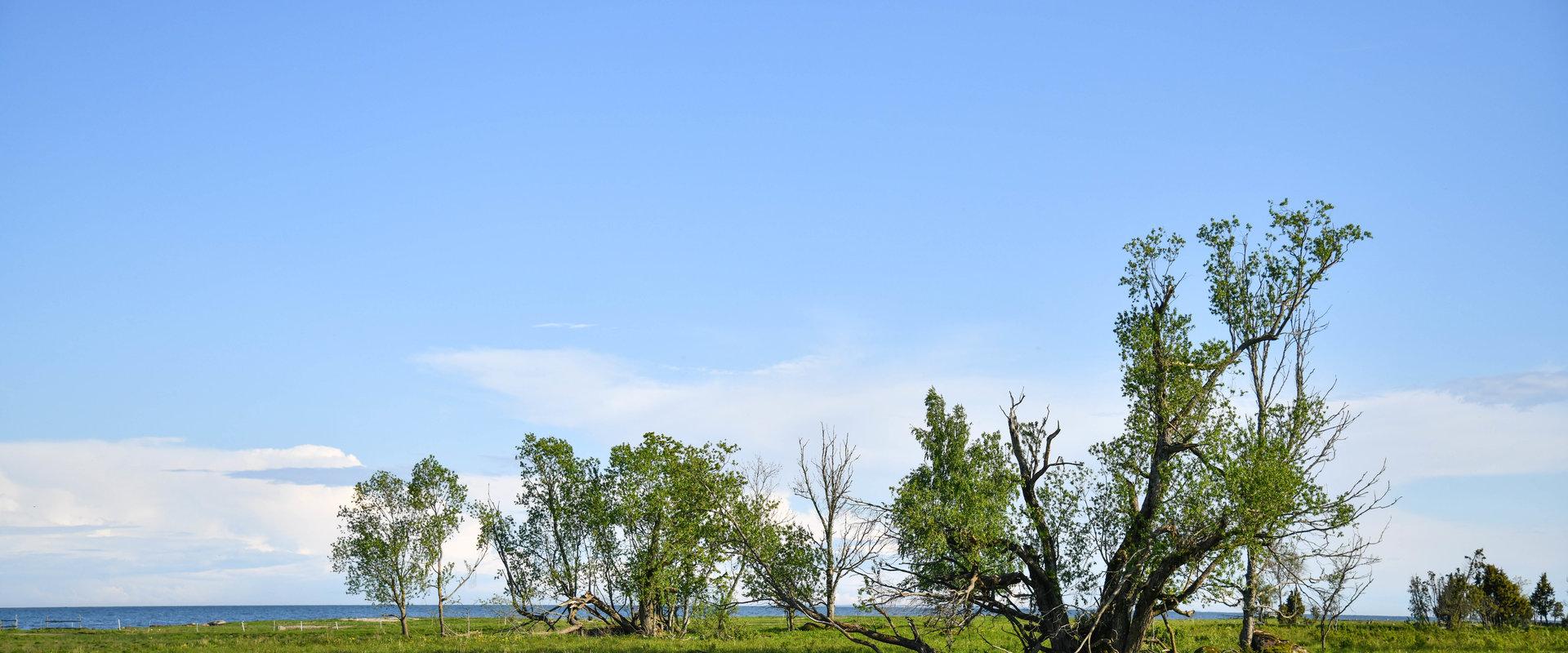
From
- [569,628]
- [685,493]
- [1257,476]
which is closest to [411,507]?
[569,628]

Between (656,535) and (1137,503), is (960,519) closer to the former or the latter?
(1137,503)

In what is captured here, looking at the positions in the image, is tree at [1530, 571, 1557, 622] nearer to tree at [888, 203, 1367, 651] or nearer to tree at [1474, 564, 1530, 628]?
tree at [1474, 564, 1530, 628]

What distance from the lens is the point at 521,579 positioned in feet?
184

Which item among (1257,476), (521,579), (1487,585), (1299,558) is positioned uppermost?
(1257,476)

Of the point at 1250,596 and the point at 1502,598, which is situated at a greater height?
the point at 1250,596

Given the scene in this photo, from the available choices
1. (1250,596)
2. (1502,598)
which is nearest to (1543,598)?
(1502,598)

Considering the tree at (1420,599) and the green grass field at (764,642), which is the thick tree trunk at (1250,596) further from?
the tree at (1420,599)

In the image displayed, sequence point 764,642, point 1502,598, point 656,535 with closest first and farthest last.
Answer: point 764,642
point 656,535
point 1502,598

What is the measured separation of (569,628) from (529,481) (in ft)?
29.7

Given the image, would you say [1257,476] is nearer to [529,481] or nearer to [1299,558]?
[1299,558]

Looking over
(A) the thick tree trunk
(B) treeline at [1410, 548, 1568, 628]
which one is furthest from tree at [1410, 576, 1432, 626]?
(A) the thick tree trunk

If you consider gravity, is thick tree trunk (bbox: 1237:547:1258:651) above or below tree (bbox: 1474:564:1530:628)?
above

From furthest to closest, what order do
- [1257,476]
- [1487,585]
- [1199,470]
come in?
1. [1487,585]
2. [1199,470]
3. [1257,476]

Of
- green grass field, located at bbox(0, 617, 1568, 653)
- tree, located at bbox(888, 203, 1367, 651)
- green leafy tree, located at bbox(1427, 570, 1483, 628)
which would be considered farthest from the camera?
green leafy tree, located at bbox(1427, 570, 1483, 628)
